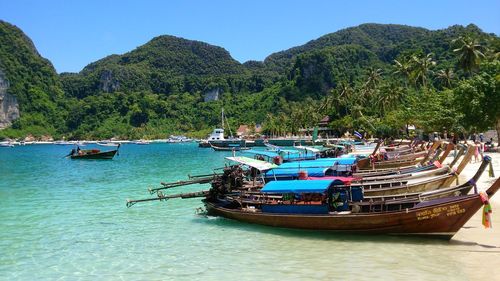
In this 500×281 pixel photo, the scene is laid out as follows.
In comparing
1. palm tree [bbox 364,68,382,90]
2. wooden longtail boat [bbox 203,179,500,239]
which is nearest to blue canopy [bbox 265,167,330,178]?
wooden longtail boat [bbox 203,179,500,239]

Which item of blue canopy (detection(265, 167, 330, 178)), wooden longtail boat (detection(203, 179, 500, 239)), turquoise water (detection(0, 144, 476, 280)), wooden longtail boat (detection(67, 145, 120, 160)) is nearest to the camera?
turquoise water (detection(0, 144, 476, 280))

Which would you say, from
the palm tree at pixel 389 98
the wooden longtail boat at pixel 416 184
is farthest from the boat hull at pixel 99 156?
the wooden longtail boat at pixel 416 184

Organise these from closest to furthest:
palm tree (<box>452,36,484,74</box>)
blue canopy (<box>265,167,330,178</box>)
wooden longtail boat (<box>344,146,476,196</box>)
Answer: wooden longtail boat (<box>344,146,476,196</box>) < blue canopy (<box>265,167,330,178</box>) < palm tree (<box>452,36,484,74</box>)

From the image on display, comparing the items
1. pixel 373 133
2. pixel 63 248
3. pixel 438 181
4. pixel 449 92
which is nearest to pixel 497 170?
pixel 438 181

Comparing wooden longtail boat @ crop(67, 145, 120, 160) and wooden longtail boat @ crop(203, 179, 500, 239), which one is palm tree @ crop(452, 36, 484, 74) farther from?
wooden longtail boat @ crop(67, 145, 120, 160)

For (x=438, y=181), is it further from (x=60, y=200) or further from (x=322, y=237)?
(x=60, y=200)

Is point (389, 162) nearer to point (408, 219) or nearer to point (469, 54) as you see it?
point (408, 219)

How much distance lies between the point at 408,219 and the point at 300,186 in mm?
4476

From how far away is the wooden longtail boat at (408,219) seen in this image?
Result: 49.8 feet

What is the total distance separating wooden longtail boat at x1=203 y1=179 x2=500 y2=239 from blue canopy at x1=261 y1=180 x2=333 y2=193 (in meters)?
0.99

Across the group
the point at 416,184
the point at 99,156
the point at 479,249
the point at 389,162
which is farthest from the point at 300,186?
the point at 99,156

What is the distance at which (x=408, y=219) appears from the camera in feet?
52.6

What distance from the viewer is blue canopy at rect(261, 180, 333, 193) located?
58.6ft

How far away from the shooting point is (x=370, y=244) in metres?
16.1
